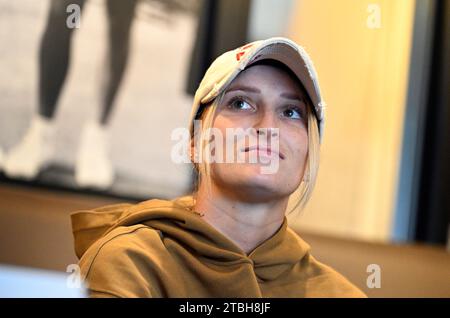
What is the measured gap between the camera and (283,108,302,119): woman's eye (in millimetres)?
545

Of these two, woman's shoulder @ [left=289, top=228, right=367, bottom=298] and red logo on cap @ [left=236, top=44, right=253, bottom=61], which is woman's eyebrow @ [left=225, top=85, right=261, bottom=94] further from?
woman's shoulder @ [left=289, top=228, right=367, bottom=298]

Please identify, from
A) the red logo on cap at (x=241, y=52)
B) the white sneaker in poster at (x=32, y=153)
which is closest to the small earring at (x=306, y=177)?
the red logo on cap at (x=241, y=52)

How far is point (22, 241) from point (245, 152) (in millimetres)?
236

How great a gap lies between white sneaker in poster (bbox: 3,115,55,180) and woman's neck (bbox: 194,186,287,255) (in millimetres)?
157

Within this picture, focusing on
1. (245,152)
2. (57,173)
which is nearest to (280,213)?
(245,152)

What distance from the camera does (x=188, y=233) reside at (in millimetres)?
548

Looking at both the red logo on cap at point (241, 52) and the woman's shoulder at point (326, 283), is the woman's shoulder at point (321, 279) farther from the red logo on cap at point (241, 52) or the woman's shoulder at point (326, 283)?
Answer: the red logo on cap at point (241, 52)

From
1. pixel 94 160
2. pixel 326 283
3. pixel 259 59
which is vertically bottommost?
pixel 326 283

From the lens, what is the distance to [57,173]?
597 mm

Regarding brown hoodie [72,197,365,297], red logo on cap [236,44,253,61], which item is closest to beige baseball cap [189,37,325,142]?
red logo on cap [236,44,253,61]

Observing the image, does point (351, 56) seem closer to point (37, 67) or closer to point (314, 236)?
point (314, 236)

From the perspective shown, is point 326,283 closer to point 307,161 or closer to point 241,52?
point 307,161

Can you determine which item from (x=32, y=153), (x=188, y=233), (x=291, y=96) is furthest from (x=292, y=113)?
(x=32, y=153)

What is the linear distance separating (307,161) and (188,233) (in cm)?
13
